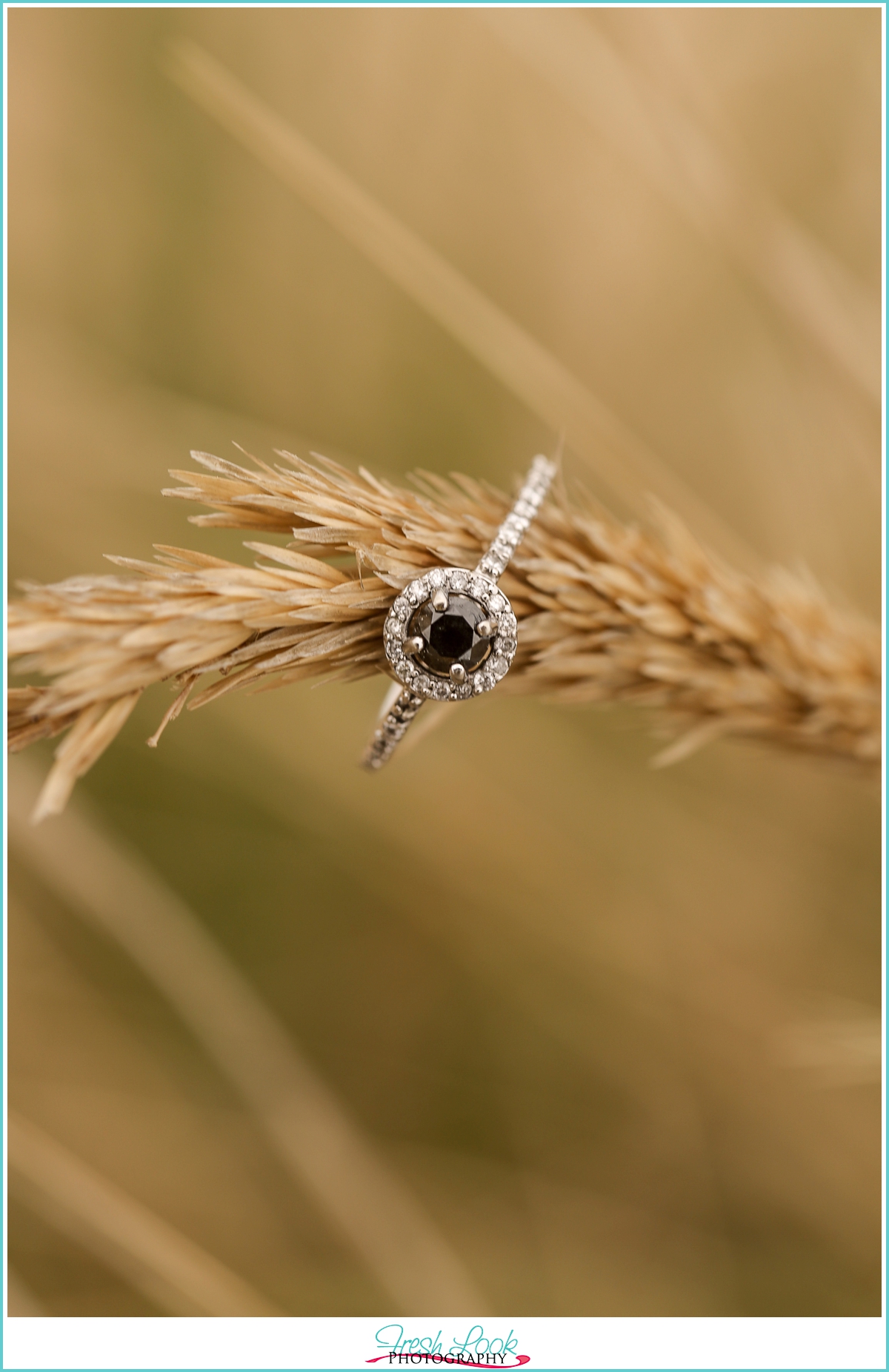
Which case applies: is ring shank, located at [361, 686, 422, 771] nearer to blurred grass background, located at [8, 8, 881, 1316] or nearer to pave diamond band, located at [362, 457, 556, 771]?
pave diamond band, located at [362, 457, 556, 771]

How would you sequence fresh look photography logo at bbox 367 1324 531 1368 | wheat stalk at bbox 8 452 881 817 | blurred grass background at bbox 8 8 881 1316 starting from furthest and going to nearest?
blurred grass background at bbox 8 8 881 1316 → fresh look photography logo at bbox 367 1324 531 1368 → wheat stalk at bbox 8 452 881 817

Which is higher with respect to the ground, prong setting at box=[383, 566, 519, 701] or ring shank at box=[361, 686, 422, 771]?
prong setting at box=[383, 566, 519, 701]

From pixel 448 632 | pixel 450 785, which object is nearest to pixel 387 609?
pixel 448 632

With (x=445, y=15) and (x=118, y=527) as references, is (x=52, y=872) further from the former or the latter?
(x=445, y=15)

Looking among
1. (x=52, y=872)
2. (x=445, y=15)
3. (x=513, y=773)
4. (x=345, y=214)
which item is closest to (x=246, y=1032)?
(x=52, y=872)

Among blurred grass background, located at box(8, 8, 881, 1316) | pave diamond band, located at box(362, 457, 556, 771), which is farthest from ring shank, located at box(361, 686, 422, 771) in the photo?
blurred grass background, located at box(8, 8, 881, 1316)

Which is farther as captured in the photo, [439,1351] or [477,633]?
[439,1351]

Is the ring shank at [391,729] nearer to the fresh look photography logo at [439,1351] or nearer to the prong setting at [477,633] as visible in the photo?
the prong setting at [477,633]

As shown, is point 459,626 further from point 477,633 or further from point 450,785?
point 450,785

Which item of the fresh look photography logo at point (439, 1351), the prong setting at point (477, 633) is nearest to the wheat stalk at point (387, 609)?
the prong setting at point (477, 633)
